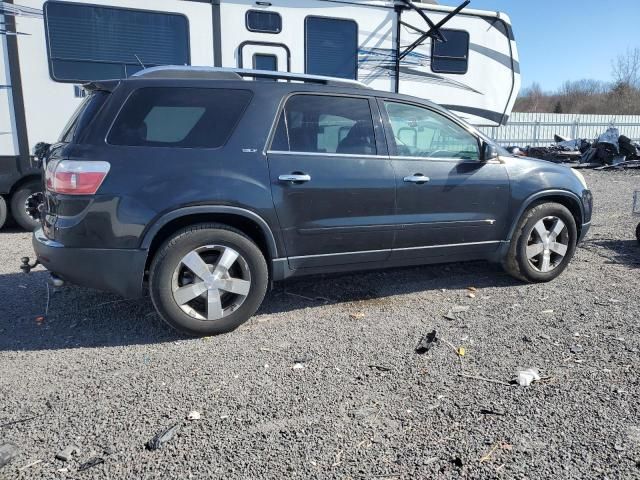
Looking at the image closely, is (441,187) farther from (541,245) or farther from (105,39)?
(105,39)

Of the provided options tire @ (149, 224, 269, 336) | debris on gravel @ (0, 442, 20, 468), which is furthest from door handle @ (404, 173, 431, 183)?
debris on gravel @ (0, 442, 20, 468)

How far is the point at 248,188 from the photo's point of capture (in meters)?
3.64

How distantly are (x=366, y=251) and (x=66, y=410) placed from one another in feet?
7.90

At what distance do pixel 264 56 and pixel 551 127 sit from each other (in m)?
22.1

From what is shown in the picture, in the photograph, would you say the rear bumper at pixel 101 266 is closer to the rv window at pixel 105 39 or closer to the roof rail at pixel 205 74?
the roof rail at pixel 205 74

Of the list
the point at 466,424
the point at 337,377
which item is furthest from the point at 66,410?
the point at 466,424

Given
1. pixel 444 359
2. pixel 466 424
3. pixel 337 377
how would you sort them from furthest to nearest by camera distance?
pixel 444 359 → pixel 337 377 → pixel 466 424

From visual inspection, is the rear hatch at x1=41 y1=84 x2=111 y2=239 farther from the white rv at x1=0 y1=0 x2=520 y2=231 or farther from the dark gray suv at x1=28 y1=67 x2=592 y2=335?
the white rv at x1=0 y1=0 x2=520 y2=231

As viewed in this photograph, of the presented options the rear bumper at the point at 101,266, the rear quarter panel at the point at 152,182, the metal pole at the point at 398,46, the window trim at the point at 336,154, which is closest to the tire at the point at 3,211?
the rear bumper at the point at 101,266

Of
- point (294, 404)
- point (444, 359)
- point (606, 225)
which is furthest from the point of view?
point (606, 225)

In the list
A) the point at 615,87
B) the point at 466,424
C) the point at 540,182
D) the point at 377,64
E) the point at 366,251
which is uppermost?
the point at 615,87

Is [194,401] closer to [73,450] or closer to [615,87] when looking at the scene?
[73,450]

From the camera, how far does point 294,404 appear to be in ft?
9.21

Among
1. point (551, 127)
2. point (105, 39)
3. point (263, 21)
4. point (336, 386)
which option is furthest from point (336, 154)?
point (551, 127)
